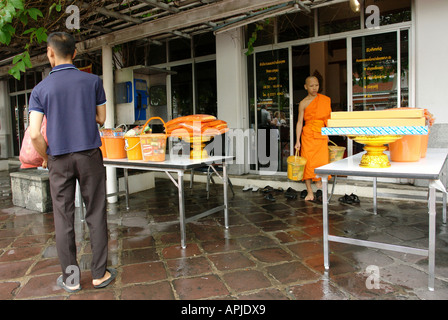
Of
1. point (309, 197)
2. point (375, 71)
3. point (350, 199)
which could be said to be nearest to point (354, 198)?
point (350, 199)

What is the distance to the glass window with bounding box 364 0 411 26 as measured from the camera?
16.8 feet

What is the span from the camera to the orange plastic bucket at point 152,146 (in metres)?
3.33

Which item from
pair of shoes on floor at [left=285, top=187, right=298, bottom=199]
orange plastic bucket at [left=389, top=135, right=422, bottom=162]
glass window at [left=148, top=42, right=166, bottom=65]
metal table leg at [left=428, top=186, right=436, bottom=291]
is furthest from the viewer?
glass window at [left=148, top=42, right=166, bottom=65]

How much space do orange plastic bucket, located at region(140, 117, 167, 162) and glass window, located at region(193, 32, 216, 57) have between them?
4277 mm

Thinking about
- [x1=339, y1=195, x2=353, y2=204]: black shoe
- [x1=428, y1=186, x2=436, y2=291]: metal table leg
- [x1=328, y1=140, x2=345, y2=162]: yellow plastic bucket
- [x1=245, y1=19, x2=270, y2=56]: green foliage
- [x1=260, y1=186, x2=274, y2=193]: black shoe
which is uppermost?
[x1=245, y1=19, x2=270, y2=56]: green foliage

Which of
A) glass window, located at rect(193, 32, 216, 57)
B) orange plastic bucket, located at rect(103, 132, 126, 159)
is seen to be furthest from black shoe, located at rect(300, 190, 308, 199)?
glass window, located at rect(193, 32, 216, 57)

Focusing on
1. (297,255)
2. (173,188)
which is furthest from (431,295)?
(173,188)

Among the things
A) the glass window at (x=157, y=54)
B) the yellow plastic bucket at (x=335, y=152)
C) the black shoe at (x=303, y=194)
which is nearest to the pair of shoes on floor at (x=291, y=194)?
the black shoe at (x=303, y=194)

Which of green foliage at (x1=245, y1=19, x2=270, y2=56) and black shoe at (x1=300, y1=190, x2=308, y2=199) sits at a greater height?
green foliage at (x1=245, y1=19, x2=270, y2=56)

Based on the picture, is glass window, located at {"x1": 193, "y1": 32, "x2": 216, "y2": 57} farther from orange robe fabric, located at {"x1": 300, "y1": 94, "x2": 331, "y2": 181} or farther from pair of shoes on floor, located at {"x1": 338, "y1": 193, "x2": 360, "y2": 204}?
pair of shoes on floor, located at {"x1": 338, "y1": 193, "x2": 360, "y2": 204}

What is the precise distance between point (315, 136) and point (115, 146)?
279 centimetres

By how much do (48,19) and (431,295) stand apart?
504 centimetres

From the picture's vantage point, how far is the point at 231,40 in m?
6.54

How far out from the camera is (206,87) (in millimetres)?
7387
